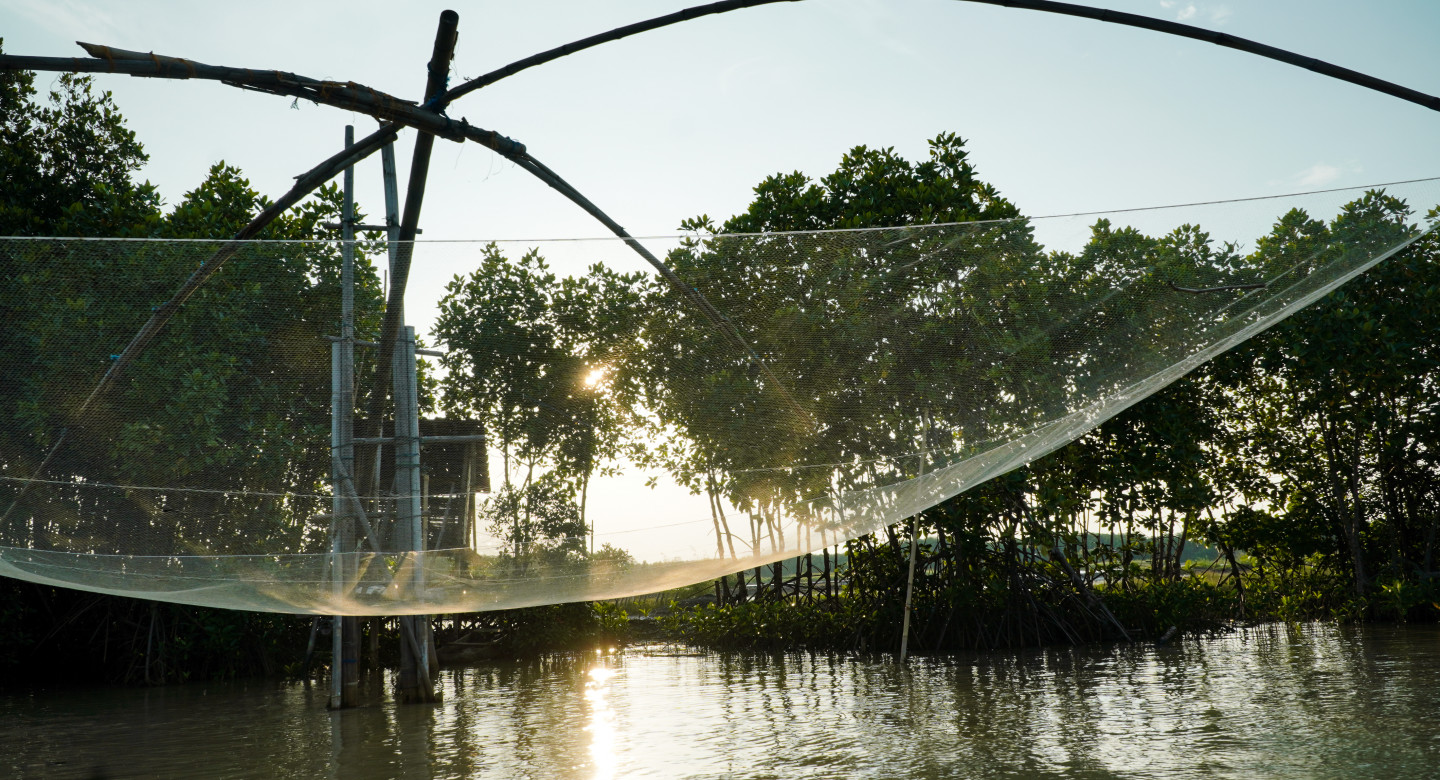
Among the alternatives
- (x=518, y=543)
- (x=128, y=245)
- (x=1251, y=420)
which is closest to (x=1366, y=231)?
(x=518, y=543)

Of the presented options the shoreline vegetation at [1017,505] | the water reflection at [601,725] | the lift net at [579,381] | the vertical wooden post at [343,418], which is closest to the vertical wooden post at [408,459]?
the lift net at [579,381]

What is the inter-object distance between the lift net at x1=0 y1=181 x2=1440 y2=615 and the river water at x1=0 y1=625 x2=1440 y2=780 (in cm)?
170

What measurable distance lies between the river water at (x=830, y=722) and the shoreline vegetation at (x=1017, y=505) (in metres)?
0.92

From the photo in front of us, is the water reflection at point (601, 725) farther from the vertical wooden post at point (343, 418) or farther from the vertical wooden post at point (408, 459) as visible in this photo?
→ the vertical wooden post at point (343, 418)

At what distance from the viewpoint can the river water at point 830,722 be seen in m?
4.45

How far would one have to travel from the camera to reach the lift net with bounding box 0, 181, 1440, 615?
2768 mm

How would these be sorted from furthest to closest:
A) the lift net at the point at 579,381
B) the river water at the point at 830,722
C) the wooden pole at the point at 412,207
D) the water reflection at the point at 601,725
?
the water reflection at the point at 601,725, the river water at the point at 830,722, the lift net at the point at 579,381, the wooden pole at the point at 412,207

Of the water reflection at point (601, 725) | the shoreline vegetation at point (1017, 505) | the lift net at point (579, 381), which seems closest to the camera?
the lift net at point (579, 381)

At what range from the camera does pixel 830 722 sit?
588 centimetres

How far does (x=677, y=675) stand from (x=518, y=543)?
640 centimetres

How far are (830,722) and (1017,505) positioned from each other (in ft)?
16.7

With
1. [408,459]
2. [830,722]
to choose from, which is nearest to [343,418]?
[408,459]

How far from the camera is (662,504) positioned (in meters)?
3.30

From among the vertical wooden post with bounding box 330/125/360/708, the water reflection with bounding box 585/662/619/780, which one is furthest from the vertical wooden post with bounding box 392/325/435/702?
the water reflection with bounding box 585/662/619/780
